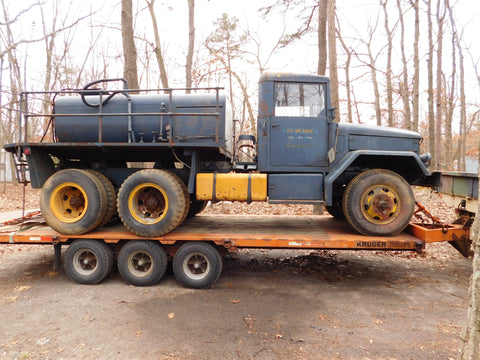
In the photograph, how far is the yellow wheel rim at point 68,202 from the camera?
4.68m

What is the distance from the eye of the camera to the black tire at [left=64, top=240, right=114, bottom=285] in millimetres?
4555

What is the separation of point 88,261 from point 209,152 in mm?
2615

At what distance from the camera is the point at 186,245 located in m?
4.44

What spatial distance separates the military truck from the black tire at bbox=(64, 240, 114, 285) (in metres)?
0.30

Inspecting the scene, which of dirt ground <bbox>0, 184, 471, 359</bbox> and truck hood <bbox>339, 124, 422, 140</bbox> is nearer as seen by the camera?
dirt ground <bbox>0, 184, 471, 359</bbox>

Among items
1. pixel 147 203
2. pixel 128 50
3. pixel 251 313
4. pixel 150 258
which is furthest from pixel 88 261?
pixel 128 50

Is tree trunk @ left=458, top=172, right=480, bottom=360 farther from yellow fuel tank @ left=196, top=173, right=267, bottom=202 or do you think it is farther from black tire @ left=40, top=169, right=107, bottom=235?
black tire @ left=40, top=169, right=107, bottom=235

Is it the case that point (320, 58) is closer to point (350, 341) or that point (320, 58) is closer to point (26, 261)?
point (350, 341)

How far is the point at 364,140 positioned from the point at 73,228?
4927 millimetres

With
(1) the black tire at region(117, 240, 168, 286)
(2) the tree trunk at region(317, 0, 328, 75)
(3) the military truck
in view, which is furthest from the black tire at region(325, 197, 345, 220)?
(2) the tree trunk at region(317, 0, 328, 75)

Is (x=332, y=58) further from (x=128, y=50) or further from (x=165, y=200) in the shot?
(x=165, y=200)

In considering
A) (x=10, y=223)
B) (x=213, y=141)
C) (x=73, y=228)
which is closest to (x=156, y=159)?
(x=213, y=141)

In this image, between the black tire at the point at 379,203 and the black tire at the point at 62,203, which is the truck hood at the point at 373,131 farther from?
the black tire at the point at 62,203

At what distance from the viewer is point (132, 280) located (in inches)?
177
